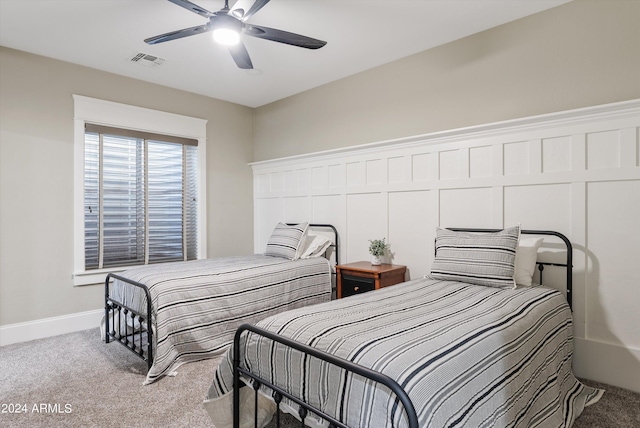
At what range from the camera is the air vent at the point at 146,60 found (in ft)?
11.4

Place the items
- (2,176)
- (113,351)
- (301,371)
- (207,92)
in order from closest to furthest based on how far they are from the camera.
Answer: (301,371) < (113,351) < (2,176) < (207,92)

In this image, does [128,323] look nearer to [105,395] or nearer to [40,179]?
[105,395]

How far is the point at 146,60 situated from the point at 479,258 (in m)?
3.45

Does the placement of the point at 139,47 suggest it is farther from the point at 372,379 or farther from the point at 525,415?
the point at 525,415

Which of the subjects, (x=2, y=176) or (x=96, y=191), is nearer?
(x=2, y=176)

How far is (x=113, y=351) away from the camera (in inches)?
121

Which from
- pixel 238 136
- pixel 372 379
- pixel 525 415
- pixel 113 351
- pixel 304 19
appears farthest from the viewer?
pixel 238 136

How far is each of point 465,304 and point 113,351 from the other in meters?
2.80

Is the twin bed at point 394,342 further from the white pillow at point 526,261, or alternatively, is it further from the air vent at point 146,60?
the air vent at point 146,60

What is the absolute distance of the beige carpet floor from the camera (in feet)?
6.73

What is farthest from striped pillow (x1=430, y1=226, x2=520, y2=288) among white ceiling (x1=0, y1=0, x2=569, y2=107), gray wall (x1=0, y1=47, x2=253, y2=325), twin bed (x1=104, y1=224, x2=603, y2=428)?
gray wall (x1=0, y1=47, x2=253, y2=325)

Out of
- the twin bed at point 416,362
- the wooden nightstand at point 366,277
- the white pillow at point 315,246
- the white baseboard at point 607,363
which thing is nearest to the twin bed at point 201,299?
the white pillow at point 315,246

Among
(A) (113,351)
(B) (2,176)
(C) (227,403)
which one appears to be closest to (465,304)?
(C) (227,403)

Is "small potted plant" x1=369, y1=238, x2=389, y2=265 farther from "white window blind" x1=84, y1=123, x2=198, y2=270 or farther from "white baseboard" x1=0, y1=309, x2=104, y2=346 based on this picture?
"white baseboard" x1=0, y1=309, x2=104, y2=346
